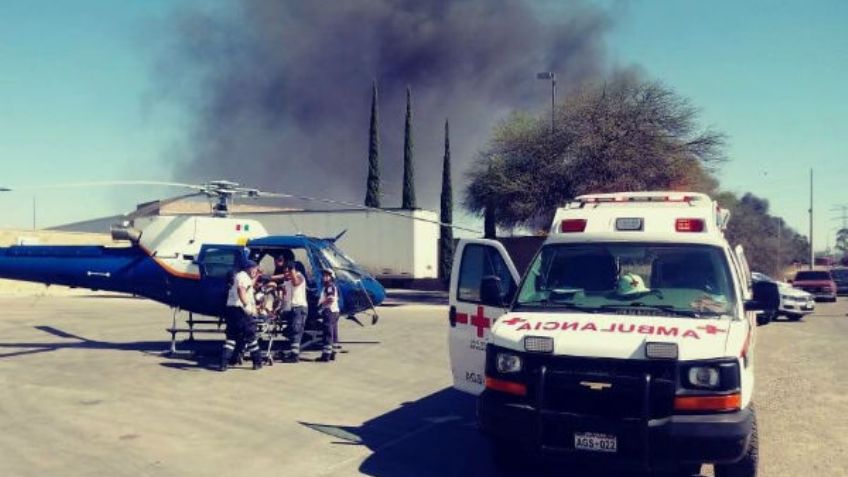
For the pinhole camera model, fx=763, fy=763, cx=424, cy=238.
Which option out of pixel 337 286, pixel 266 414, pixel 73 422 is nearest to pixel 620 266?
pixel 266 414

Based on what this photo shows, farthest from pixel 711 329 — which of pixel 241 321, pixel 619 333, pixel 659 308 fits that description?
pixel 241 321

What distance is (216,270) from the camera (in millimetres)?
13625

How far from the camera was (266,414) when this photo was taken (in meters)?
8.94

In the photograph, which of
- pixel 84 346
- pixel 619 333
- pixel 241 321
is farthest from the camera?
pixel 84 346

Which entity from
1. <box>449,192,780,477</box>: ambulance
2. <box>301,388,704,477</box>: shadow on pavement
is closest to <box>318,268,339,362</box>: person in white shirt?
<box>301,388,704,477</box>: shadow on pavement

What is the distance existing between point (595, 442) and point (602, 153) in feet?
78.7

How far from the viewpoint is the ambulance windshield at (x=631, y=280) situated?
653cm

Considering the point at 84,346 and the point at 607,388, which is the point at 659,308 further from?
the point at 84,346

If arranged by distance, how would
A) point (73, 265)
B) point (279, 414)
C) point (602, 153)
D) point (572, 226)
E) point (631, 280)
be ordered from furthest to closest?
point (602, 153), point (73, 265), point (279, 414), point (572, 226), point (631, 280)

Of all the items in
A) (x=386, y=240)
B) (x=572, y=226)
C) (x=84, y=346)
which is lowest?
(x=84, y=346)

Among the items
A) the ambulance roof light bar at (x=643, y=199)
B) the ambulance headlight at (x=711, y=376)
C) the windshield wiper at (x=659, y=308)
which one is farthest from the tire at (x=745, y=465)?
the ambulance roof light bar at (x=643, y=199)

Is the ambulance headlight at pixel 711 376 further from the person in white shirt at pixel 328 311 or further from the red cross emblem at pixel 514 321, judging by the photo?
the person in white shirt at pixel 328 311

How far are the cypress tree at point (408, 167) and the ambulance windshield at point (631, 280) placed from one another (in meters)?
38.4

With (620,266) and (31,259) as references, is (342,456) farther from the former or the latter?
(31,259)
